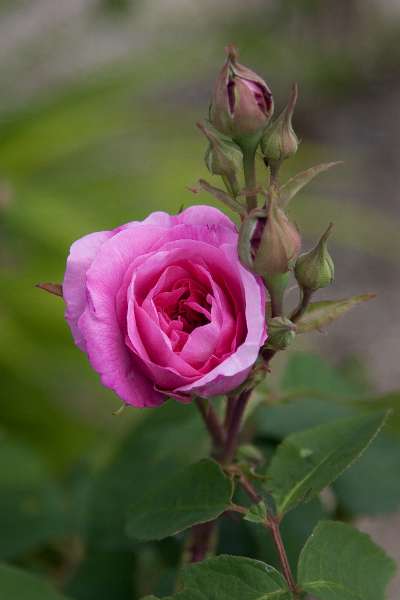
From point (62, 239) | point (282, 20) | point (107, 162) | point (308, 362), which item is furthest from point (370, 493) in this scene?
point (282, 20)

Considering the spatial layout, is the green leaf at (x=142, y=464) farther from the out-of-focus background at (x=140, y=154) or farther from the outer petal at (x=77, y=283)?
the outer petal at (x=77, y=283)

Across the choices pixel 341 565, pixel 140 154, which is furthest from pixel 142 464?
pixel 140 154

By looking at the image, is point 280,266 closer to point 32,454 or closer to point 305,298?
point 305,298

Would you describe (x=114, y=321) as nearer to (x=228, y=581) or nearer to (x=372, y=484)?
(x=228, y=581)

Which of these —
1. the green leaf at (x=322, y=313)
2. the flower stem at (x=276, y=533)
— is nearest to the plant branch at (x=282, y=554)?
the flower stem at (x=276, y=533)

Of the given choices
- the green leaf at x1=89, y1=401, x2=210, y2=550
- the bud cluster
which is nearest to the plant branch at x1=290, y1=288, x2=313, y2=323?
the bud cluster

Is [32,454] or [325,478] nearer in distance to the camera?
[325,478]
